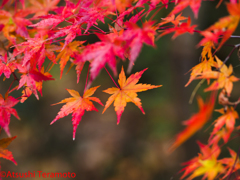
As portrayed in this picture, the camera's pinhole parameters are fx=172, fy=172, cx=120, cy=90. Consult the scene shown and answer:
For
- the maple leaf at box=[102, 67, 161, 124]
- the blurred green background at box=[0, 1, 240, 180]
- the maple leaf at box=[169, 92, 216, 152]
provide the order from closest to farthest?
1. the maple leaf at box=[169, 92, 216, 152]
2. the maple leaf at box=[102, 67, 161, 124]
3. the blurred green background at box=[0, 1, 240, 180]

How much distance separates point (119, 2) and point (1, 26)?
59 centimetres

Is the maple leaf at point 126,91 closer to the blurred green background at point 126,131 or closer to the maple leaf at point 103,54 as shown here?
the maple leaf at point 103,54

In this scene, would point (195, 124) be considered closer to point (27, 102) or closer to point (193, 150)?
point (193, 150)

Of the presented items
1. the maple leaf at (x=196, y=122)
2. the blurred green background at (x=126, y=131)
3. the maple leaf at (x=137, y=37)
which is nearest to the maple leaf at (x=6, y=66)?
the maple leaf at (x=137, y=37)

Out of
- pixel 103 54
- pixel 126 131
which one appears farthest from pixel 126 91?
pixel 126 131

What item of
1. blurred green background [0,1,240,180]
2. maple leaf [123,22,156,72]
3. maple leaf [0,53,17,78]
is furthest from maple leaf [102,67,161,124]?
blurred green background [0,1,240,180]

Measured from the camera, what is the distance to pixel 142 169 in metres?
2.45

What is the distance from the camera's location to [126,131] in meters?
2.64

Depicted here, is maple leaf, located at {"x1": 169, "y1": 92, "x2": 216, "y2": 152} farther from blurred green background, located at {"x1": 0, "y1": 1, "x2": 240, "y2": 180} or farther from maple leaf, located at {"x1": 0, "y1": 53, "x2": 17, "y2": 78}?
Answer: blurred green background, located at {"x1": 0, "y1": 1, "x2": 240, "y2": 180}

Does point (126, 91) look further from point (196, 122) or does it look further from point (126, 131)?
point (126, 131)

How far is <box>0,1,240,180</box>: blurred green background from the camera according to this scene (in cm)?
229

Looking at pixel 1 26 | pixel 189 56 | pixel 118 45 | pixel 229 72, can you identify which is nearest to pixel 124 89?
pixel 118 45

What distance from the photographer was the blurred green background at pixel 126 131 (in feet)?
7.51

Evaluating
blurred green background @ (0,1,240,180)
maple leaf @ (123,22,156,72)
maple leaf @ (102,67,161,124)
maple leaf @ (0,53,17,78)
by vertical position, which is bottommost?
blurred green background @ (0,1,240,180)
